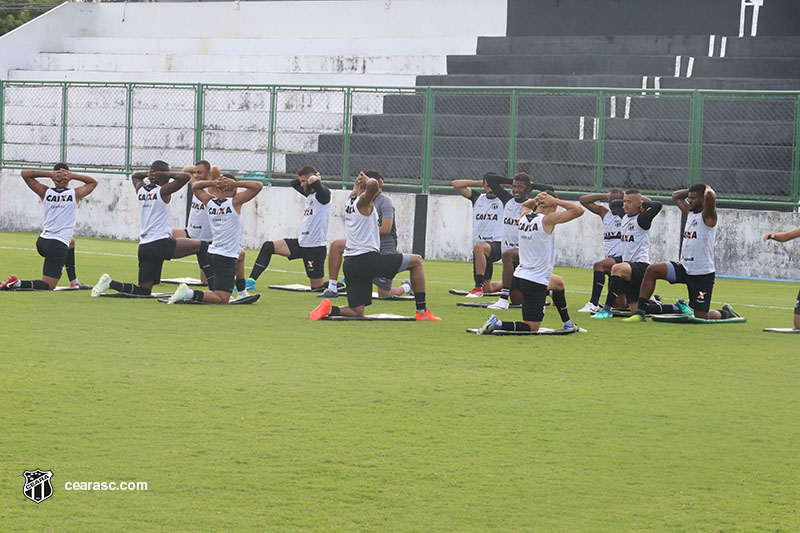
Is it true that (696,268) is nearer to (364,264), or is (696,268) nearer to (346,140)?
(364,264)

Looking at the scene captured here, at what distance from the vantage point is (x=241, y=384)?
9.29 meters

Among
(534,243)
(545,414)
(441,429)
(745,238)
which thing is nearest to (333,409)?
(441,429)

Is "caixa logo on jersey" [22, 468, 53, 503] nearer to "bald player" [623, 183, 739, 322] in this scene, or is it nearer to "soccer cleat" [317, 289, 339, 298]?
"bald player" [623, 183, 739, 322]

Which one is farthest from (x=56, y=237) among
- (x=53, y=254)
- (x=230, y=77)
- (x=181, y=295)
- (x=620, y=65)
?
(x=230, y=77)

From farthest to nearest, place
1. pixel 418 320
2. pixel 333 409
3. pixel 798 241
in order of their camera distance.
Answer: pixel 798 241, pixel 418 320, pixel 333 409

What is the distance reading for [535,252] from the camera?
12578 millimetres

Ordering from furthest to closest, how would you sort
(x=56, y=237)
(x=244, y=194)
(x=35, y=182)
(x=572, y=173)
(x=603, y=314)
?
(x=572, y=173)
(x=35, y=182)
(x=56, y=237)
(x=244, y=194)
(x=603, y=314)

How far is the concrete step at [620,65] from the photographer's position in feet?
83.4

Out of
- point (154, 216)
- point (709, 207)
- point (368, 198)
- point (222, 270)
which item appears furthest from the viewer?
point (154, 216)

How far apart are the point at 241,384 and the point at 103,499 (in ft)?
10.3

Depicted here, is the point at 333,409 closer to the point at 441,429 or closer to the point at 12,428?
the point at 441,429

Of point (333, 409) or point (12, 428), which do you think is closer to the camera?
point (12, 428)

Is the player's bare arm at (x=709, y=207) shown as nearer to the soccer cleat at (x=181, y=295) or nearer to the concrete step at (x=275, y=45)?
the soccer cleat at (x=181, y=295)

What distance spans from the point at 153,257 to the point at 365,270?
3325 millimetres
